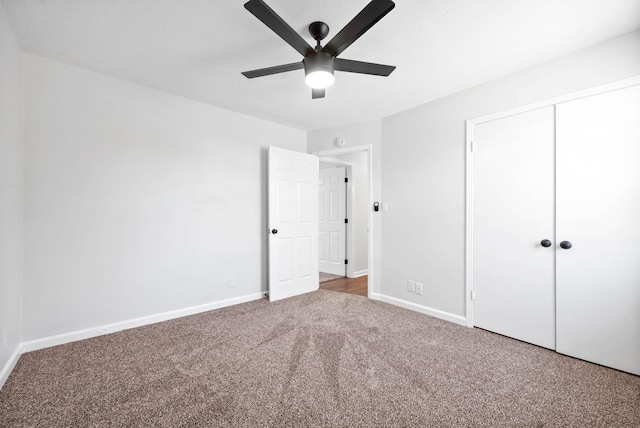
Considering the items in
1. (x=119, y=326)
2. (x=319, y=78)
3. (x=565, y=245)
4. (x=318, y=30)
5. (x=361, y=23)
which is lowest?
(x=119, y=326)

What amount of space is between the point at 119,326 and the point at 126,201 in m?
1.23

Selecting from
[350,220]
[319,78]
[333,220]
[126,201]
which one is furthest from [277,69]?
[333,220]

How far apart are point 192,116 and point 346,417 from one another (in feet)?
10.6

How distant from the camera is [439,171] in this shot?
302 cm

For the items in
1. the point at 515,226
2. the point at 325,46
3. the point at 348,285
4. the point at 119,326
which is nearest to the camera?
the point at 325,46

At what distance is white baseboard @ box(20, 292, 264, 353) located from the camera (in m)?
2.26

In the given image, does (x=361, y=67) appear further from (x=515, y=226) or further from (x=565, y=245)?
(x=565, y=245)

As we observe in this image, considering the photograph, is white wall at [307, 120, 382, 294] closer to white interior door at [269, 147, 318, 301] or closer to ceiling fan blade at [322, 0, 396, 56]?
white interior door at [269, 147, 318, 301]

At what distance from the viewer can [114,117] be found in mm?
2637

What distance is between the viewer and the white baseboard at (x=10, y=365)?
1819mm

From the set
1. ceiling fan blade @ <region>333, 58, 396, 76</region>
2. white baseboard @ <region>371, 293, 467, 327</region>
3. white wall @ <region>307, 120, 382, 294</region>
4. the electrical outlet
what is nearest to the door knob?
white baseboard @ <region>371, 293, 467, 327</region>

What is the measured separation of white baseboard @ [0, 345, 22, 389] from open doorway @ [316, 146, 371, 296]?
355cm

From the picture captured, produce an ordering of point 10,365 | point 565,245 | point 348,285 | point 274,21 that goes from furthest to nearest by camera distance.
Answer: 1. point 348,285
2. point 565,245
3. point 10,365
4. point 274,21

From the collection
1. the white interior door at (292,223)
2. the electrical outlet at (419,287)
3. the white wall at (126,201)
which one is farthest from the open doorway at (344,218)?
the white wall at (126,201)
